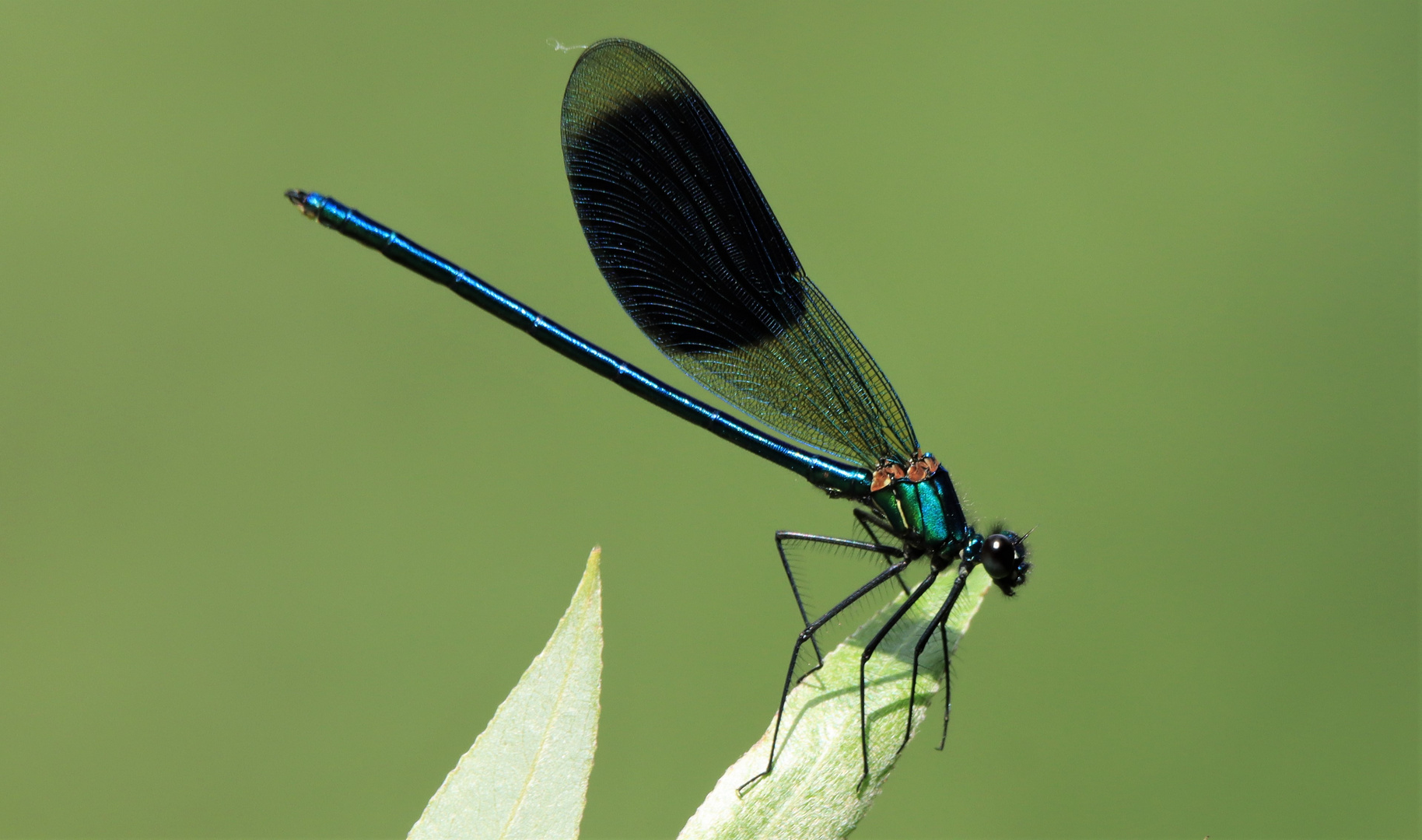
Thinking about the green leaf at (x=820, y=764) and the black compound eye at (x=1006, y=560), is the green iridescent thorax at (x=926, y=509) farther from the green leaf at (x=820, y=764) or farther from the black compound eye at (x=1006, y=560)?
the green leaf at (x=820, y=764)

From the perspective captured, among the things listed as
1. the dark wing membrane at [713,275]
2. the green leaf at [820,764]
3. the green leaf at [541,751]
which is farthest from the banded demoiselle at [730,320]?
the green leaf at [541,751]

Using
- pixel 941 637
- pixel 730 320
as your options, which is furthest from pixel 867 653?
pixel 730 320

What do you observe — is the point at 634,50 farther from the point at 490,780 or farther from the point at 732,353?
the point at 490,780

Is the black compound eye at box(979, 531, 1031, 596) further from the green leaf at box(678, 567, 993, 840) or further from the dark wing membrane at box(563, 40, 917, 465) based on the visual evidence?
the green leaf at box(678, 567, 993, 840)

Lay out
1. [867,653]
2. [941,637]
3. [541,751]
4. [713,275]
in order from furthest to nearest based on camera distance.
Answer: [713,275] < [941,637] < [867,653] < [541,751]

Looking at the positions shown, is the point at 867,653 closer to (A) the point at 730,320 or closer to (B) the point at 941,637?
(B) the point at 941,637

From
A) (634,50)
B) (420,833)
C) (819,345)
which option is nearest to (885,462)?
(819,345)
